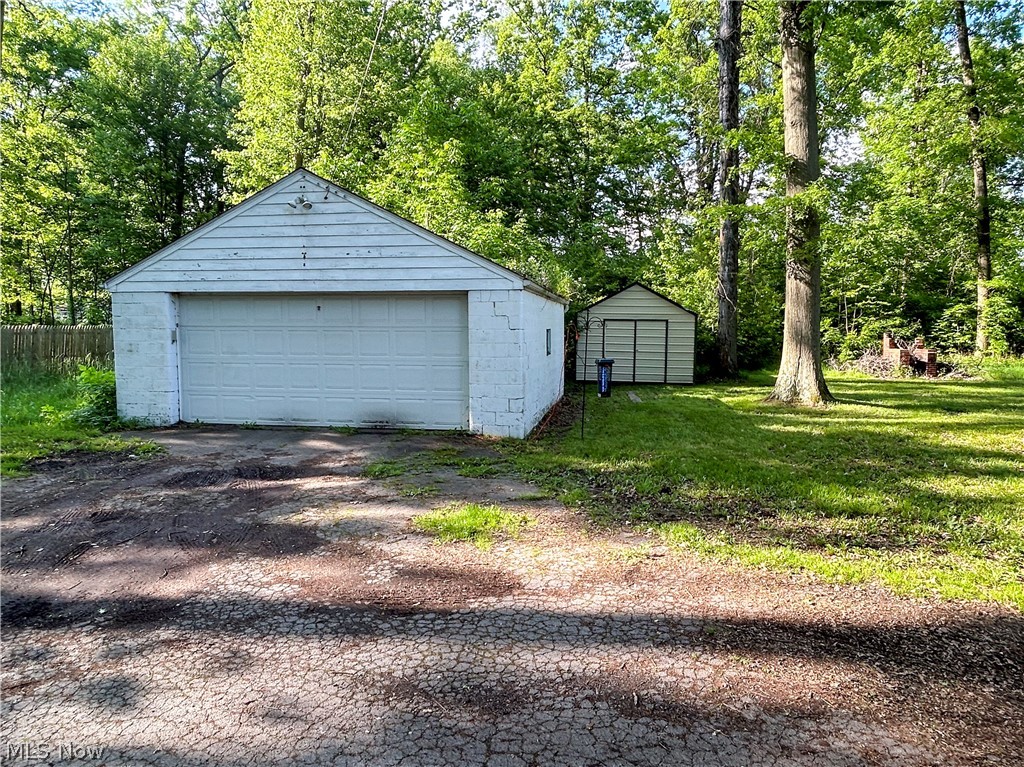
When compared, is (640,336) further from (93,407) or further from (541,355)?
(93,407)

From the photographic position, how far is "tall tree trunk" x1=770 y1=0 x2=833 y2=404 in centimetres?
1005

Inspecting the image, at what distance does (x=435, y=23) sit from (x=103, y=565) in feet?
76.8

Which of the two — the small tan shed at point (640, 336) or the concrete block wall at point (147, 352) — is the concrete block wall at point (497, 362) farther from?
the small tan shed at point (640, 336)

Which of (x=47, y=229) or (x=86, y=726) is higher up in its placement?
(x=47, y=229)

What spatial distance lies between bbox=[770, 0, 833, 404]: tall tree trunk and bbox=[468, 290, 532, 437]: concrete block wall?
17.9 ft

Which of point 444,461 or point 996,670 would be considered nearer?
point 996,670

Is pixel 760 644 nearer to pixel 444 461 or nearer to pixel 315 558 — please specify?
pixel 315 558

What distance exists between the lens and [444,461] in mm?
6711

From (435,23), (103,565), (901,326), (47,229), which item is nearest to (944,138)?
(901,326)

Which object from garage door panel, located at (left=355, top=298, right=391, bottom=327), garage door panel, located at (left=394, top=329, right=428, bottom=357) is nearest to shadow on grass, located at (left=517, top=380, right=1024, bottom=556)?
garage door panel, located at (left=394, top=329, right=428, bottom=357)

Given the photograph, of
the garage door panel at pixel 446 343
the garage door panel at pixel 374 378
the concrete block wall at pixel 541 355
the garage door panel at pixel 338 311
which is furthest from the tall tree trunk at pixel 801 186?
the garage door panel at pixel 338 311

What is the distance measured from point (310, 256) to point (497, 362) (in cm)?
308

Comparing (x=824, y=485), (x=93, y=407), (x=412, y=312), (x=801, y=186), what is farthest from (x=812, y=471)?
(x=93, y=407)

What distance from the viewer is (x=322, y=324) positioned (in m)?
8.66
